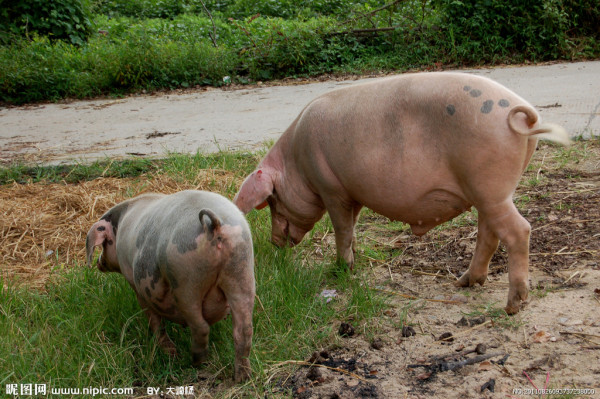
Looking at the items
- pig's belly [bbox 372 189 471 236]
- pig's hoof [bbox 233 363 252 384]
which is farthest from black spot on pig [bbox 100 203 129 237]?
pig's belly [bbox 372 189 471 236]

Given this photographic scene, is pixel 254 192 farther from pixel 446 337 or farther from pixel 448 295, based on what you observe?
pixel 446 337

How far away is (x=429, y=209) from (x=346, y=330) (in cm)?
82

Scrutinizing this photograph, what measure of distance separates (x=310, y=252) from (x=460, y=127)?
166 centimetres

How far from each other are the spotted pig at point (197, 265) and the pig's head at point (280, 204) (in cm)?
95

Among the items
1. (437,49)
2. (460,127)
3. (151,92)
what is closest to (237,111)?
(151,92)

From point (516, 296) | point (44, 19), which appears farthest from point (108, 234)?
point (44, 19)

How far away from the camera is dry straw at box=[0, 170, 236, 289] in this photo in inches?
173

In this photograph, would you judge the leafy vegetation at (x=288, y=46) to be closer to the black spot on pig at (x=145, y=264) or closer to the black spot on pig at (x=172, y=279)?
the black spot on pig at (x=145, y=264)

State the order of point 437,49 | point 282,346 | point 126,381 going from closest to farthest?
1. point 126,381
2. point 282,346
3. point 437,49

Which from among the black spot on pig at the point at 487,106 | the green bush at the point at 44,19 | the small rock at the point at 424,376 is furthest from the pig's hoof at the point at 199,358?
the green bush at the point at 44,19

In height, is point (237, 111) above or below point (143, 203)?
below

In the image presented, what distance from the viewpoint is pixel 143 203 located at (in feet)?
11.3

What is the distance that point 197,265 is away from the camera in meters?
2.73

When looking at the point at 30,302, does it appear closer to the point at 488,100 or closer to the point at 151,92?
the point at 488,100
